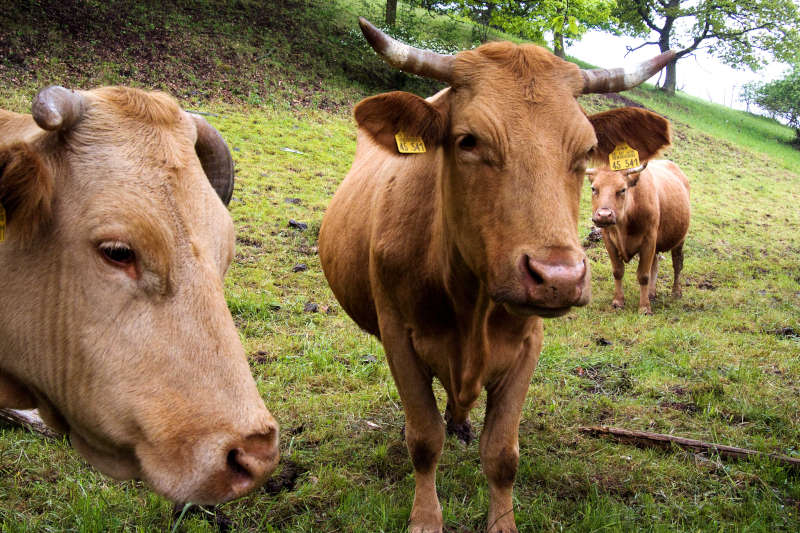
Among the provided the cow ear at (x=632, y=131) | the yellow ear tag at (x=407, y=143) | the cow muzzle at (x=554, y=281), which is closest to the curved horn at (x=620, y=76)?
the cow ear at (x=632, y=131)

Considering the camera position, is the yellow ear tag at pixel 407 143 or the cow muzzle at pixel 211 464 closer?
the cow muzzle at pixel 211 464

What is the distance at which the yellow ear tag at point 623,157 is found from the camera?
324 centimetres

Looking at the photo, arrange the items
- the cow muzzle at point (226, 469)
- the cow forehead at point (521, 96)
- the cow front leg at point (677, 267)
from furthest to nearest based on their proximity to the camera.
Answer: the cow front leg at point (677, 267) < the cow forehead at point (521, 96) < the cow muzzle at point (226, 469)

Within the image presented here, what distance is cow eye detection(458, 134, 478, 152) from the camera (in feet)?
8.77

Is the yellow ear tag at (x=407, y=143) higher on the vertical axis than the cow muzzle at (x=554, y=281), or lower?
higher

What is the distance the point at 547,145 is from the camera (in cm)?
253

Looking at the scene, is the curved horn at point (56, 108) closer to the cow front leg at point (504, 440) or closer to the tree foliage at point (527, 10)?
the cow front leg at point (504, 440)

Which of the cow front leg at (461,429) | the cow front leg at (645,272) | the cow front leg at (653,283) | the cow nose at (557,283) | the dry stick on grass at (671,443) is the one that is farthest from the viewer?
the cow front leg at (653,283)

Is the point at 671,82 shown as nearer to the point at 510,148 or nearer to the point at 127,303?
the point at 510,148

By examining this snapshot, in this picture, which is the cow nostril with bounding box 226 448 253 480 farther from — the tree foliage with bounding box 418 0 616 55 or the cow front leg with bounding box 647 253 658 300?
the tree foliage with bounding box 418 0 616 55

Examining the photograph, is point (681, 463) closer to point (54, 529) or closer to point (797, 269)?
point (54, 529)

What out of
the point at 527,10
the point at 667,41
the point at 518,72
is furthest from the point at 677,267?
the point at 667,41

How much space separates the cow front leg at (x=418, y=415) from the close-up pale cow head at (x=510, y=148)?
0.80 metres

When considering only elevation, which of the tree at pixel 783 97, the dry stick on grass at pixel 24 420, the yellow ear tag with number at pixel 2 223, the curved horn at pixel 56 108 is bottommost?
the dry stick on grass at pixel 24 420
